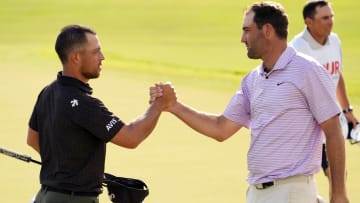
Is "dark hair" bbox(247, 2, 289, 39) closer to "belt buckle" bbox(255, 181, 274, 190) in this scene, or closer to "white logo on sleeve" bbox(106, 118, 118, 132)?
"belt buckle" bbox(255, 181, 274, 190)

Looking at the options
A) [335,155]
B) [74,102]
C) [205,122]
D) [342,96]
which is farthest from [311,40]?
[74,102]

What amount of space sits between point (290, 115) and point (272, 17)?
0.60 metres

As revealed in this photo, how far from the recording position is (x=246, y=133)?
49.3ft

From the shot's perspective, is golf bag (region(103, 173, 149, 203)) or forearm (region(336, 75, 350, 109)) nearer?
golf bag (region(103, 173, 149, 203))

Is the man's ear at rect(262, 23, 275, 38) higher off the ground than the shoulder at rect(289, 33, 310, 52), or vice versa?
the man's ear at rect(262, 23, 275, 38)

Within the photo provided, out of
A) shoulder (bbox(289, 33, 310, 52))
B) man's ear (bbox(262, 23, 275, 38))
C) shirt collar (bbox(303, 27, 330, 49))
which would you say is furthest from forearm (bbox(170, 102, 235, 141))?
shirt collar (bbox(303, 27, 330, 49))

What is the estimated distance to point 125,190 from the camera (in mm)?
6668

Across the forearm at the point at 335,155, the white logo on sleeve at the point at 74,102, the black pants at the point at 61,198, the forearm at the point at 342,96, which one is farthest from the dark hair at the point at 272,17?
the forearm at the point at 342,96

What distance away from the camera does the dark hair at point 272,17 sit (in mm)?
6559

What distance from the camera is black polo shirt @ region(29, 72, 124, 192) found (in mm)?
6270

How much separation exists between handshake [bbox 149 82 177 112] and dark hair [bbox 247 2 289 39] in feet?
2.80

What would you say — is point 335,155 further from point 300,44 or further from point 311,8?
point 311,8

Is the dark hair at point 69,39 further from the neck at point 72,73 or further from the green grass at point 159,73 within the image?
the green grass at point 159,73

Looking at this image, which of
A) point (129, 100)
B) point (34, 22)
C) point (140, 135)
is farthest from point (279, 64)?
point (34, 22)
